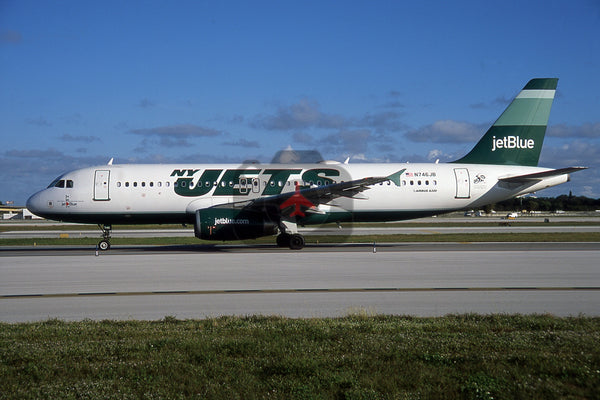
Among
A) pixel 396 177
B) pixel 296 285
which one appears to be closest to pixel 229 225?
pixel 396 177

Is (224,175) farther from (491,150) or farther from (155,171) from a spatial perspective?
(491,150)

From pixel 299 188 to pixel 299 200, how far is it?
179 cm

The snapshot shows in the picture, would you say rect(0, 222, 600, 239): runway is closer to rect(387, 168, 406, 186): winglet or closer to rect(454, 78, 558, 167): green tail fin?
rect(454, 78, 558, 167): green tail fin

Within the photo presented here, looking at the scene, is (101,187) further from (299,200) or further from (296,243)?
(296,243)

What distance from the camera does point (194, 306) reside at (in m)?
10.1

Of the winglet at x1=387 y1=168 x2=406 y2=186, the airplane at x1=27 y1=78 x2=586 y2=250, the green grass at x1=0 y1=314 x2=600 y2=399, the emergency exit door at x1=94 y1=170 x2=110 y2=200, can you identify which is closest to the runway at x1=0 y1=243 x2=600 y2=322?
the green grass at x1=0 y1=314 x2=600 y2=399

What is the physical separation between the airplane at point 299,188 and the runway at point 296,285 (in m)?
4.18

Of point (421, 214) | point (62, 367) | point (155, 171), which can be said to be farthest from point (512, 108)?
point (62, 367)

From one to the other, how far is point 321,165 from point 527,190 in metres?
9.90

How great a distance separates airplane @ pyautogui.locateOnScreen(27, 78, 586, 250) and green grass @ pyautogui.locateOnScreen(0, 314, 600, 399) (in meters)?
15.2

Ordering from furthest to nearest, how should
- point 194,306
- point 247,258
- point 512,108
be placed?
point 512,108
point 247,258
point 194,306

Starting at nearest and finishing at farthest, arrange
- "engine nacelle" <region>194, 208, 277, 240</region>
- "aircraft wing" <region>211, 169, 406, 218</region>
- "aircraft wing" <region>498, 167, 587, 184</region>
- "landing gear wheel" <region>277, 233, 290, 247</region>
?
"engine nacelle" <region>194, 208, 277, 240</region> → "aircraft wing" <region>211, 169, 406, 218</region> → "aircraft wing" <region>498, 167, 587, 184</region> → "landing gear wheel" <region>277, 233, 290, 247</region>

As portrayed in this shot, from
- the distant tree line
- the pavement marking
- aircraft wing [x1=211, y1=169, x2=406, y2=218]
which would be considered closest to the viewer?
the pavement marking

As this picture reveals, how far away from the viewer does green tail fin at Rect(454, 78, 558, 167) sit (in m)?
26.2
